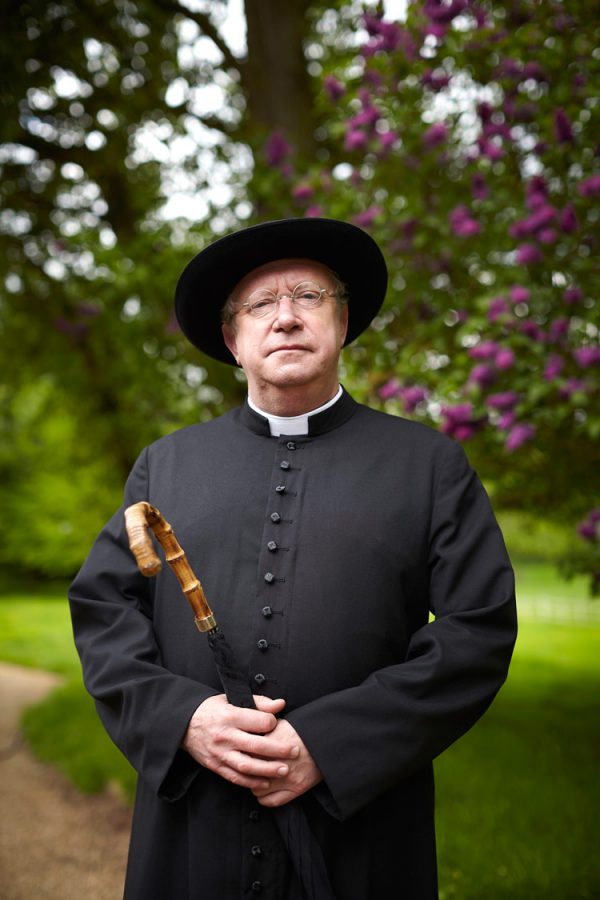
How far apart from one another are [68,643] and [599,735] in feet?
32.8

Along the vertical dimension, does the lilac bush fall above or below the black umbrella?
above

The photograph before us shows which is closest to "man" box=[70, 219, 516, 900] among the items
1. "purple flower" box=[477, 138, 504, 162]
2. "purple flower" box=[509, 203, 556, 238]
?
"purple flower" box=[509, 203, 556, 238]

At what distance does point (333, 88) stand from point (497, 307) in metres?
1.69

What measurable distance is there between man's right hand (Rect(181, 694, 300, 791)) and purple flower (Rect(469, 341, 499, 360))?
218cm

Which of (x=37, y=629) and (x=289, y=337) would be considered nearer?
(x=289, y=337)

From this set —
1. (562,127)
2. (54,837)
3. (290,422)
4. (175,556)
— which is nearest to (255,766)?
(175,556)

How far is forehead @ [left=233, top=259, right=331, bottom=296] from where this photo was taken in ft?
7.63

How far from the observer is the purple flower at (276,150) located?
553 cm

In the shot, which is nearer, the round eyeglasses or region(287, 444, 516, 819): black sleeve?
region(287, 444, 516, 819): black sleeve

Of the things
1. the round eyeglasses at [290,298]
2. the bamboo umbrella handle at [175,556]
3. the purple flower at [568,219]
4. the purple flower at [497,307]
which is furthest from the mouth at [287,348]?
the purple flower at [568,219]

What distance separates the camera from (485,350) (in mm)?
3641

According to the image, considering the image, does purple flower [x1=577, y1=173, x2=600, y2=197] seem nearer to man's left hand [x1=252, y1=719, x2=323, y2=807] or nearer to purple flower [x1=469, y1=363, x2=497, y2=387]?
purple flower [x1=469, y1=363, x2=497, y2=387]

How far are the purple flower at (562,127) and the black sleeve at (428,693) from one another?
7.48 feet

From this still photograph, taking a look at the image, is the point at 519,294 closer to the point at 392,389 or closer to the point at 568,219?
the point at 568,219
